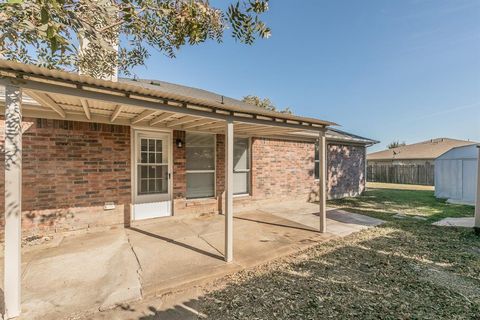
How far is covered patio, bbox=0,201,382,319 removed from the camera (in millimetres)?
2916

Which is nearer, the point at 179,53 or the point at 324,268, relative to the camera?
the point at 324,268

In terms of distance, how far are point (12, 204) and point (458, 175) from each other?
16.0 metres

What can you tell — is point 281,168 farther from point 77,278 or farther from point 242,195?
point 77,278

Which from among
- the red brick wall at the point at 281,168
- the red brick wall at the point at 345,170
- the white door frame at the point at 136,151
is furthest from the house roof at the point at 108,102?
the red brick wall at the point at 345,170

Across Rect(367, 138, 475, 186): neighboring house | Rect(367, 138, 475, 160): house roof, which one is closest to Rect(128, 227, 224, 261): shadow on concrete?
Rect(367, 138, 475, 186): neighboring house

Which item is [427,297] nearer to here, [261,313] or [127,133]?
[261,313]

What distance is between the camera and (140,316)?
2.59m

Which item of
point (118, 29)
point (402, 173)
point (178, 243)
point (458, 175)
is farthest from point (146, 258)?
point (402, 173)

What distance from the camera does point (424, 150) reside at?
23.2m

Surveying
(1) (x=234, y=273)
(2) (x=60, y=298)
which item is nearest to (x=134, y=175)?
(2) (x=60, y=298)

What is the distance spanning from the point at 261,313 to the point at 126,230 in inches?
168

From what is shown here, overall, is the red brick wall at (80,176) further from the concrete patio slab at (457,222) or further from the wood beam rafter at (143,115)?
the concrete patio slab at (457,222)

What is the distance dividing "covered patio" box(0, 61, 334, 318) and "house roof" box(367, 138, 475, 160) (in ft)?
73.8

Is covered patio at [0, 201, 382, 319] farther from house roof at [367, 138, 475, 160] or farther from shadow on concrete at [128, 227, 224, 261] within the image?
house roof at [367, 138, 475, 160]
